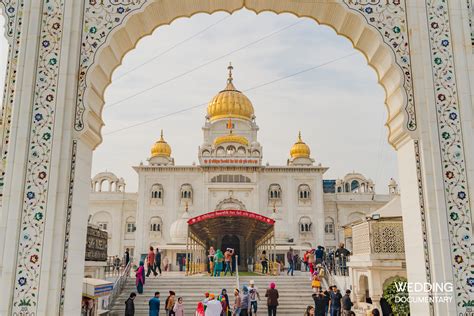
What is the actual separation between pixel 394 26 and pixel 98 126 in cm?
386

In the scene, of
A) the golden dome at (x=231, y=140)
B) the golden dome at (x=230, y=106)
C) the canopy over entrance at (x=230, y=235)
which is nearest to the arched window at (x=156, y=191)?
the golden dome at (x=231, y=140)

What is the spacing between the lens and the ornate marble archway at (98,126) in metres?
4.83

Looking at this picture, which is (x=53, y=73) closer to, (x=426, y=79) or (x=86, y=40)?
(x=86, y=40)

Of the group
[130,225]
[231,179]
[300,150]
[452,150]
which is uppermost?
[300,150]

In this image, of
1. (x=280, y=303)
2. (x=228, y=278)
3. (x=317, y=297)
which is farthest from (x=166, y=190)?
(x=317, y=297)

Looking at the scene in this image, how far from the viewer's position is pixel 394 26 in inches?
216

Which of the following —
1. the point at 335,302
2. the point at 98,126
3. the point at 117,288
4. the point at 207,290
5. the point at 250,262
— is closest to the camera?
the point at 98,126

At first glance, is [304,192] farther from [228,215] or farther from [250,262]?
[228,215]

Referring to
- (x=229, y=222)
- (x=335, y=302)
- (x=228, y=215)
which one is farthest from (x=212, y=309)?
(x=229, y=222)

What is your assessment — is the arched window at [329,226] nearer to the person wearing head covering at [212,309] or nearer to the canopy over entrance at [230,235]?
the canopy over entrance at [230,235]

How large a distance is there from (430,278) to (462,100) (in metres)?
2.06

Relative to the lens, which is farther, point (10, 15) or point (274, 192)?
point (274, 192)

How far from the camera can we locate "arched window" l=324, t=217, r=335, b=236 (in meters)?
33.3

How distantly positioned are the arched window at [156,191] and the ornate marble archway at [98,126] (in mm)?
25934
